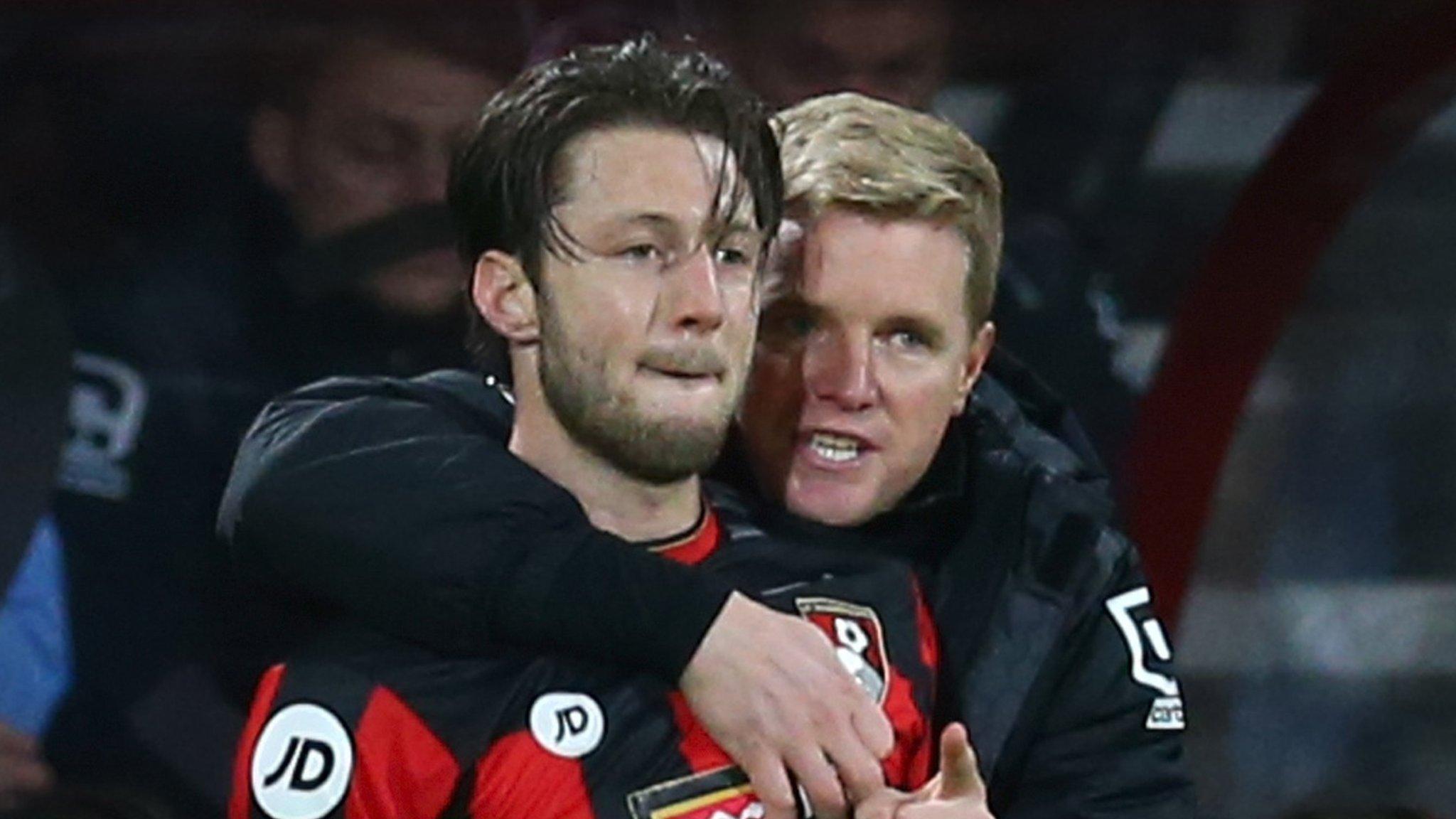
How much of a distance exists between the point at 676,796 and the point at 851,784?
76 millimetres

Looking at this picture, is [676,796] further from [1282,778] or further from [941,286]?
→ [1282,778]

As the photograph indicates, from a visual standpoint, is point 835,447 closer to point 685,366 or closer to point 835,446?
point 835,446

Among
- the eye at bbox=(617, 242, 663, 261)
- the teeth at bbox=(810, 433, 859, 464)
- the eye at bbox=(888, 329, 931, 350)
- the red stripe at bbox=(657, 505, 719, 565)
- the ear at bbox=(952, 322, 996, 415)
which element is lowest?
the red stripe at bbox=(657, 505, 719, 565)

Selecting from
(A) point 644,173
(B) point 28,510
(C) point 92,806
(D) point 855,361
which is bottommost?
(C) point 92,806

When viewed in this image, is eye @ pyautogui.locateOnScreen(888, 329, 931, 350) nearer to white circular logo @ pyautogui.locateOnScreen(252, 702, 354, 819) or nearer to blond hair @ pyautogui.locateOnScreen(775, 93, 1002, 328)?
blond hair @ pyautogui.locateOnScreen(775, 93, 1002, 328)

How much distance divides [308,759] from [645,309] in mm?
227

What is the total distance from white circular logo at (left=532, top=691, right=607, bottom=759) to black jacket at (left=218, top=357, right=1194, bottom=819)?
0.02 m

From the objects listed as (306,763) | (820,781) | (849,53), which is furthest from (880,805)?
(849,53)

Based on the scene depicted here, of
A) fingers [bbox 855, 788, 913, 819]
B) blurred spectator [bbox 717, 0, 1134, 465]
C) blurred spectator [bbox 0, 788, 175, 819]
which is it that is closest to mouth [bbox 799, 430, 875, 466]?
fingers [bbox 855, 788, 913, 819]

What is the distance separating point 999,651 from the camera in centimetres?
148

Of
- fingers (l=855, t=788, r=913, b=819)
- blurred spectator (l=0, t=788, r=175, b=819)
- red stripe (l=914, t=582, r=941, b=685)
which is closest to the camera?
fingers (l=855, t=788, r=913, b=819)

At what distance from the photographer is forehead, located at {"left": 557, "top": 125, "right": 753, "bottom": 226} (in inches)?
53.0

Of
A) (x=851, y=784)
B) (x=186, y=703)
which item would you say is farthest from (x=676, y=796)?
(x=186, y=703)

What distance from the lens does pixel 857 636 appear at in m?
1.39
